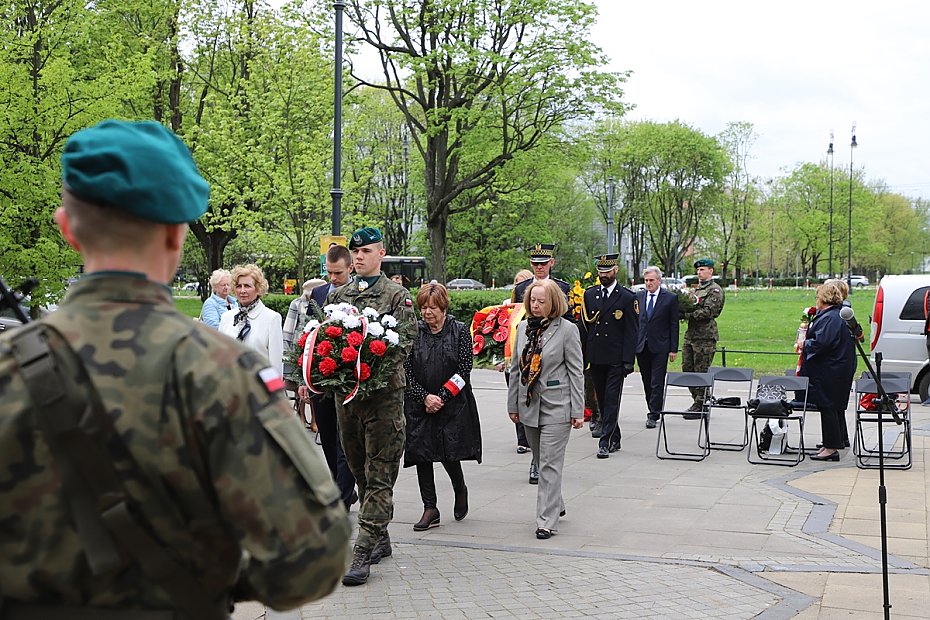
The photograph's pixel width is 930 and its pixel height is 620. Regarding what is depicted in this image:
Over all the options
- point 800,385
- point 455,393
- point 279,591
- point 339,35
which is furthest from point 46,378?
point 339,35

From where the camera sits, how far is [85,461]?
1926mm

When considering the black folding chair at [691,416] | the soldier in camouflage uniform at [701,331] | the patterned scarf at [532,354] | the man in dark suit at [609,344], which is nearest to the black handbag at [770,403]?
the black folding chair at [691,416]

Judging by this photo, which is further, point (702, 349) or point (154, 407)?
point (702, 349)

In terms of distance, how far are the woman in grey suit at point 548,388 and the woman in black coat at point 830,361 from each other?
4157mm

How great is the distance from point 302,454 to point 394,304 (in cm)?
520

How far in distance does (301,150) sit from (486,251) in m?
34.5

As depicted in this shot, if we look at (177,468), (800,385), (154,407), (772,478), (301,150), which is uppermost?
(301,150)

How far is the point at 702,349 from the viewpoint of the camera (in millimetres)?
14898

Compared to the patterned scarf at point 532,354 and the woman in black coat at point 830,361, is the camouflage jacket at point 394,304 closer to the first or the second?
the patterned scarf at point 532,354

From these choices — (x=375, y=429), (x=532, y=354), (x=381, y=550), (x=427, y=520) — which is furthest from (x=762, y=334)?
(x=375, y=429)

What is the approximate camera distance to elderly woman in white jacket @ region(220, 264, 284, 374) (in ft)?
27.2

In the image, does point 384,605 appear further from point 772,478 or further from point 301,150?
point 301,150

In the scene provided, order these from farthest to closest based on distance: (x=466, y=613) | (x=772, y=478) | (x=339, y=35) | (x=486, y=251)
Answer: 1. (x=486, y=251)
2. (x=339, y=35)
3. (x=772, y=478)
4. (x=466, y=613)

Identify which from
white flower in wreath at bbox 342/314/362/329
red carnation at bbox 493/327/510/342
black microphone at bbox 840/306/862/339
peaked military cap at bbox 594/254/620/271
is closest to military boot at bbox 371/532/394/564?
white flower in wreath at bbox 342/314/362/329
